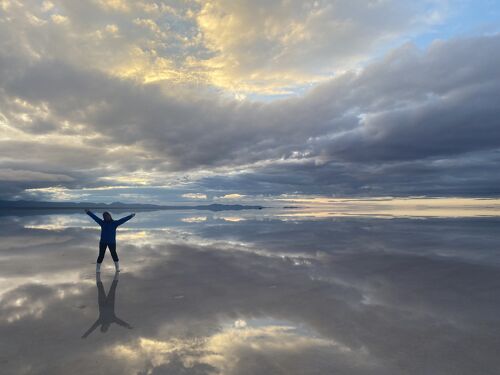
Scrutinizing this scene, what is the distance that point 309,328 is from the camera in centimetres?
680

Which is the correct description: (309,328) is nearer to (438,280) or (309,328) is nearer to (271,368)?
(271,368)

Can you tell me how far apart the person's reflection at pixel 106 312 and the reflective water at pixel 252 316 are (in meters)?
0.03

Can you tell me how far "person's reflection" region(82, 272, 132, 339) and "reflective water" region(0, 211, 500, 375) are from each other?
1.2 inches

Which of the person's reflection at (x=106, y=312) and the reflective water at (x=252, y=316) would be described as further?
the person's reflection at (x=106, y=312)

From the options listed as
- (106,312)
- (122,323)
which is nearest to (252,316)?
(122,323)

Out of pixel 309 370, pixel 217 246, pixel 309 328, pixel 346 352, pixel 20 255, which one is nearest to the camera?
pixel 309 370

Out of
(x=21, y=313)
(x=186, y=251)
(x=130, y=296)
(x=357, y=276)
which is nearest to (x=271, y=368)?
(x=130, y=296)

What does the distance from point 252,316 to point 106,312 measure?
3.66 m

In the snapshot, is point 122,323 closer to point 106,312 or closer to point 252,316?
point 106,312

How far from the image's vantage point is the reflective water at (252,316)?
5.37m

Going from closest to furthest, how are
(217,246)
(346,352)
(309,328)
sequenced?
(346,352) < (309,328) < (217,246)

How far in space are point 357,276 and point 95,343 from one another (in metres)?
8.99

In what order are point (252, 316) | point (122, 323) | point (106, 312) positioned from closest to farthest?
point (122, 323)
point (252, 316)
point (106, 312)

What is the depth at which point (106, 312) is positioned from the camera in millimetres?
7719
